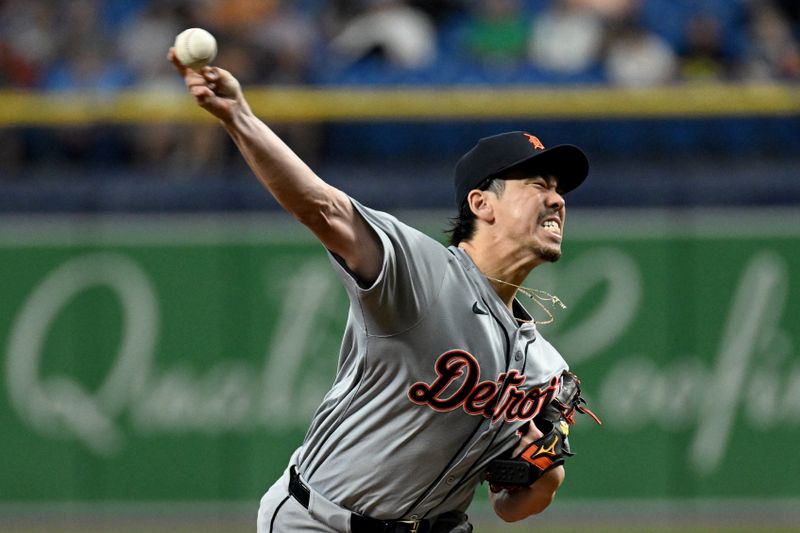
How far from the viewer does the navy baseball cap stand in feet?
13.1

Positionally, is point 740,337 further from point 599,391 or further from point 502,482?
point 502,482

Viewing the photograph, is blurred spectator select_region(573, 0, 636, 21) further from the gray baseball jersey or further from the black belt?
the black belt

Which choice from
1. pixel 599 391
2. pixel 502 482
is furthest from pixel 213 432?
pixel 502 482

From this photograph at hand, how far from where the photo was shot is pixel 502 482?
4070 mm

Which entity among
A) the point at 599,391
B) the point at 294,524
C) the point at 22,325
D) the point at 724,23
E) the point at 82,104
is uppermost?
the point at 724,23

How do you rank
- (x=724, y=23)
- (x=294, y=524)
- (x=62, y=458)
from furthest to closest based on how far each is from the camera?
1. (x=724, y=23)
2. (x=62, y=458)
3. (x=294, y=524)

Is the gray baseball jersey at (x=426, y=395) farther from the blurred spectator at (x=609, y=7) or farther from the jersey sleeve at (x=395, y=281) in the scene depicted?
the blurred spectator at (x=609, y=7)

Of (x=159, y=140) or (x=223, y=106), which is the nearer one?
(x=223, y=106)

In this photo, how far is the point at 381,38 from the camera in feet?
32.5

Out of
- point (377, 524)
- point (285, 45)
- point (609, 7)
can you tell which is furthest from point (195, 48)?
point (609, 7)

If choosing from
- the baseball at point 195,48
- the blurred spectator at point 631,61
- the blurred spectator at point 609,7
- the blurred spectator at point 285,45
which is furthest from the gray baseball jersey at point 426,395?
the blurred spectator at point 609,7

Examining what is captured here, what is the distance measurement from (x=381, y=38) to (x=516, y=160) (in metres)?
6.09

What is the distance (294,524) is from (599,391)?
19.1 feet

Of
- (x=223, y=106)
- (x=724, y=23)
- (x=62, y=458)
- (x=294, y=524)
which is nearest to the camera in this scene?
(x=223, y=106)
